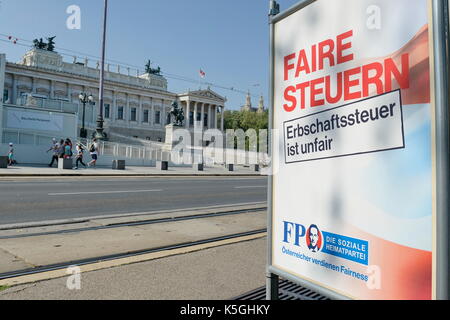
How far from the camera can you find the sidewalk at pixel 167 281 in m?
3.40

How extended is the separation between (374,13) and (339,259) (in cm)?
139

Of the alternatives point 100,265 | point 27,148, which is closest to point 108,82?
point 27,148

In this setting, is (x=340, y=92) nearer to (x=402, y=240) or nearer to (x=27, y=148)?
(x=402, y=240)

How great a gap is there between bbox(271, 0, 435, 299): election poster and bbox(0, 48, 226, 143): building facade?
52703mm

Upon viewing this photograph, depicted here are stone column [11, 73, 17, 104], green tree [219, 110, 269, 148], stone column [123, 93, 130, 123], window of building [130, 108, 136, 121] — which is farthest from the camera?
green tree [219, 110, 269, 148]

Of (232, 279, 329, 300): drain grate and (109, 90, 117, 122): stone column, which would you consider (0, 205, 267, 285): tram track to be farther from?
(109, 90, 117, 122): stone column

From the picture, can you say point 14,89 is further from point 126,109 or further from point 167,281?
point 167,281

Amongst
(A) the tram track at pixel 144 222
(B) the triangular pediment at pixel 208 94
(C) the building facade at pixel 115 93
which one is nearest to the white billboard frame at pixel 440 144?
(A) the tram track at pixel 144 222

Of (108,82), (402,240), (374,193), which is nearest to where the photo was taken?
(402,240)

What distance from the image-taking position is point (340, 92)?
224 centimetres

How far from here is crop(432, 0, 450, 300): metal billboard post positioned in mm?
1679

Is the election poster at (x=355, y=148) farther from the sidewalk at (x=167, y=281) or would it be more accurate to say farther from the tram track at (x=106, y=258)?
the tram track at (x=106, y=258)

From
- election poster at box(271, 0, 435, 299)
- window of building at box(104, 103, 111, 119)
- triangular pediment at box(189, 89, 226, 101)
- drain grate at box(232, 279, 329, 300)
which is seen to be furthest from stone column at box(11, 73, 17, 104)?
election poster at box(271, 0, 435, 299)

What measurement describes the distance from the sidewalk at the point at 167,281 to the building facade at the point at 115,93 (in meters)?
50.7
